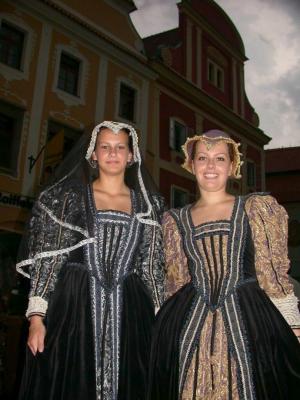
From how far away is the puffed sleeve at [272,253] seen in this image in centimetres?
231

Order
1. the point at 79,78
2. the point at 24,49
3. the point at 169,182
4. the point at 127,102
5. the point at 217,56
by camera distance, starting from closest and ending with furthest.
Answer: the point at 24,49 < the point at 79,78 < the point at 127,102 < the point at 169,182 < the point at 217,56

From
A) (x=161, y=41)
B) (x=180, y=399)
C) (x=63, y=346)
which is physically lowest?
(x=180, y=399)

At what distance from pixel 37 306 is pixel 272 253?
4.40ft

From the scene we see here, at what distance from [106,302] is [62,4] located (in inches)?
424

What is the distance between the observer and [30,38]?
10.5 metres

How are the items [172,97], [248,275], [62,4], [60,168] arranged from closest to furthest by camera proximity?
[248,275]
[60,168]
[62,4]
[172,97]

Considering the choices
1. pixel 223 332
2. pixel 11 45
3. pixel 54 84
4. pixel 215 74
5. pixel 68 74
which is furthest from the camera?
pixel 215 74

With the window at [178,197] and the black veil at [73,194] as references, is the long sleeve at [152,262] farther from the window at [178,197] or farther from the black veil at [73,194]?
the window at [178,197]

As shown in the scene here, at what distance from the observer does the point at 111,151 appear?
280cm

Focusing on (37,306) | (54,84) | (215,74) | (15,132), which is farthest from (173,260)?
(215,74)

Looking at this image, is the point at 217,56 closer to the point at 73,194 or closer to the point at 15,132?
the point at 15,132

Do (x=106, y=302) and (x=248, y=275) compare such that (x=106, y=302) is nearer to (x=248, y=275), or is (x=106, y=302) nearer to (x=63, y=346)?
(x=63, y=346)

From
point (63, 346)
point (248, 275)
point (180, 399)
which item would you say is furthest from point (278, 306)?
point (63, 346)

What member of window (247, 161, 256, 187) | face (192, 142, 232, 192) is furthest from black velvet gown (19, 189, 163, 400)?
window (247, 161, 256, 187)
